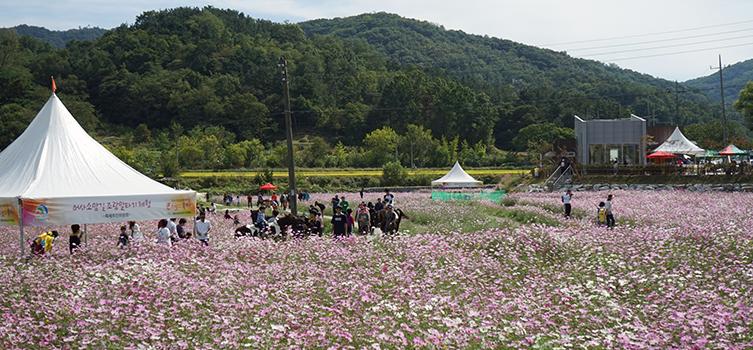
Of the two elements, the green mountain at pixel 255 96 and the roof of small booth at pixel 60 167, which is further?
the green mountain at pixel 255 96

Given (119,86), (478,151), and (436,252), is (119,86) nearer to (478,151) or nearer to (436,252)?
(478,151)

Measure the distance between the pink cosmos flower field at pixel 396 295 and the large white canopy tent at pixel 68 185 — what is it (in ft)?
3.20

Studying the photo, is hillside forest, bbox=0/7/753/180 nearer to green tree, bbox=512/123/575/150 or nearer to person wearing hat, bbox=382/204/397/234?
green tree, bbox=512/123/575/150

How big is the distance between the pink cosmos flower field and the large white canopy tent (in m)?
0.97

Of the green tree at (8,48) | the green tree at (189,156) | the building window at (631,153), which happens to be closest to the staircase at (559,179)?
the building window at (631,153)

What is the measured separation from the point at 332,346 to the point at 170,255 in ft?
19.8

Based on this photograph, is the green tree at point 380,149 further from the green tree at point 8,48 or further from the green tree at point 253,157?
the green tree at point 8,48

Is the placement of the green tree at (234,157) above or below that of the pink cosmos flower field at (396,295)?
above

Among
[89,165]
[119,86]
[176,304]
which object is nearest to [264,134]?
[119,86]

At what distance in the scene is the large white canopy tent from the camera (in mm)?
12125

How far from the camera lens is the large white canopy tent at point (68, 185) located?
12125mm

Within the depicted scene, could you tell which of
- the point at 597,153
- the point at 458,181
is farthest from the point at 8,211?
the point at 597,153

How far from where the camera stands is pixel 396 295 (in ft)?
27.1

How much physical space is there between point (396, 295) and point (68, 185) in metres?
9.22
